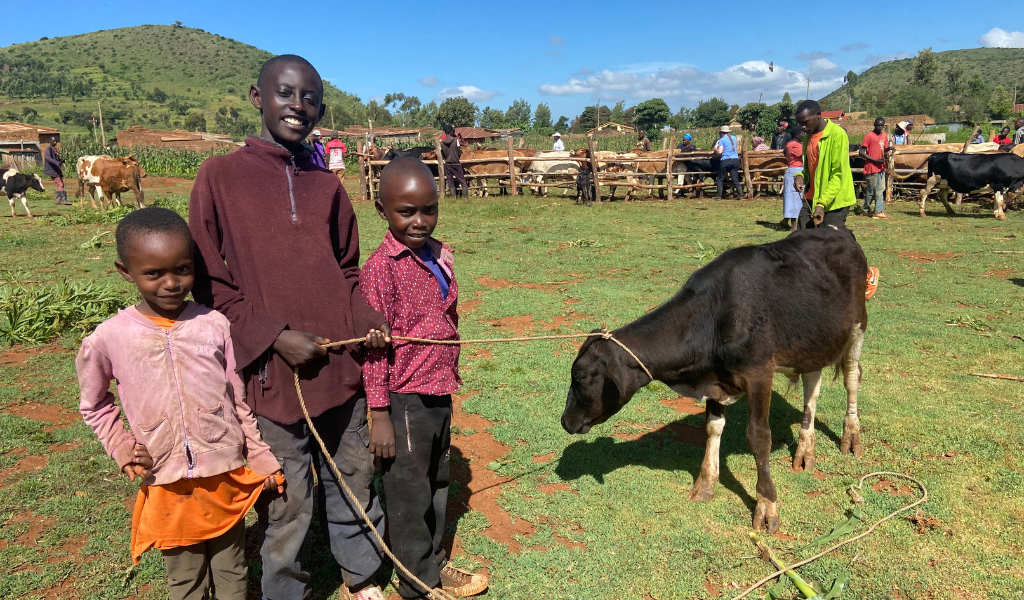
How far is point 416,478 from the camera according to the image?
2768 mm

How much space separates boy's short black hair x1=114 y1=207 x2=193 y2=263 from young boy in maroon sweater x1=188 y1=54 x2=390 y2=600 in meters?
0.15

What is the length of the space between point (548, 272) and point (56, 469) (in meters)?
7.03

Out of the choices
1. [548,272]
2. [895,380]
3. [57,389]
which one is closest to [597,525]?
[895,380]

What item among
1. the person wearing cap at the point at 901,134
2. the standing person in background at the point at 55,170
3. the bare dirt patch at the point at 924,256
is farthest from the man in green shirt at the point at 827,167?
the standing person in background at the point at 55,170

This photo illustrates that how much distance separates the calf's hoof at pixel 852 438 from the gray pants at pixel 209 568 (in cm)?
411

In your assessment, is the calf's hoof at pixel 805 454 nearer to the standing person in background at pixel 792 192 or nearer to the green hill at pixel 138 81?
the standing person in background at pixel 792 192

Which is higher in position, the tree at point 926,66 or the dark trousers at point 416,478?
the tree at point 926,66

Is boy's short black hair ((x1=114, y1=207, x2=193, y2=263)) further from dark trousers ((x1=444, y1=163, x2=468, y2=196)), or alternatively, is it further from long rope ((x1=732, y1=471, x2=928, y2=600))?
dark trousers ((x1=444, y1=163, x2=468, y2=196))

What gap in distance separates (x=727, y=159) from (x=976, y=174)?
5989 millimetres

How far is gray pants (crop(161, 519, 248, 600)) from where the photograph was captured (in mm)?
2369

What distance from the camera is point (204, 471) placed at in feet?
7.44

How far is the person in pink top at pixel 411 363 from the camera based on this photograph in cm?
257

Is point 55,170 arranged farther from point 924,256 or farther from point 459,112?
point 459,112

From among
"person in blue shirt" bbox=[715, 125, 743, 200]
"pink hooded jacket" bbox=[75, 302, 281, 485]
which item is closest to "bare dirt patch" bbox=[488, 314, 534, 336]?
"pink hooded jacket" bbox=[75, 302, 281, 485]
